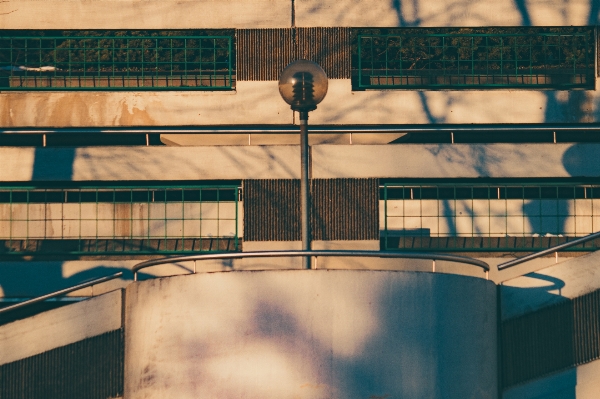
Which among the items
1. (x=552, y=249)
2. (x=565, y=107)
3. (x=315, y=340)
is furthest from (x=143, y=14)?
(x=315, y=340)

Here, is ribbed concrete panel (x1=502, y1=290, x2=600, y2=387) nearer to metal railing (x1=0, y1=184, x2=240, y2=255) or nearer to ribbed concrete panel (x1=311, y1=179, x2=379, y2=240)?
ribbed concrete panel (x1=311, y1=179, x2=379, y2=240)

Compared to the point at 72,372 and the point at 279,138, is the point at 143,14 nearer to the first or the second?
the point at 279,138

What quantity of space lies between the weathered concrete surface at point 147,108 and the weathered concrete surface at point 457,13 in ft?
6.22

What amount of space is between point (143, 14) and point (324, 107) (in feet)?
12.3

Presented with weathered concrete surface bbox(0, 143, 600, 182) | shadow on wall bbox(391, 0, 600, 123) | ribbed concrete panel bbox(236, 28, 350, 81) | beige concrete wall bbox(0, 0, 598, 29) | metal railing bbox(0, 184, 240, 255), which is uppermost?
beige concrete wall bbox(0, 0, 598, 29)

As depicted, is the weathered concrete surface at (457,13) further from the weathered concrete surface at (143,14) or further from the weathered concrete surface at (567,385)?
the weathered concrete surface at (567,385)

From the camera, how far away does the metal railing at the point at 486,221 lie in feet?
59.6

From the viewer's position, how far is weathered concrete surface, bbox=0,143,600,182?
17.7 m

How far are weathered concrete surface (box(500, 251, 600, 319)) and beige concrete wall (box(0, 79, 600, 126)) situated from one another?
683 centimetres

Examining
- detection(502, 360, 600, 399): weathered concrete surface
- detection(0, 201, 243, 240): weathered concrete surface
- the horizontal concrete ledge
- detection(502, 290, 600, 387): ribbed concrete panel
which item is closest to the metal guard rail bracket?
detection(0, 201, 243, 240): weathered concrete surface

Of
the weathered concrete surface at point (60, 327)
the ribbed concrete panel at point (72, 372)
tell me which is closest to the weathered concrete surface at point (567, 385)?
the ribbed concrete panel at point (72, 372)

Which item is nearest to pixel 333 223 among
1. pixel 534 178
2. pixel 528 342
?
pixel 534 178

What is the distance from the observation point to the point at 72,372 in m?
12.0

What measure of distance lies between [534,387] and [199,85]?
33.3ft
